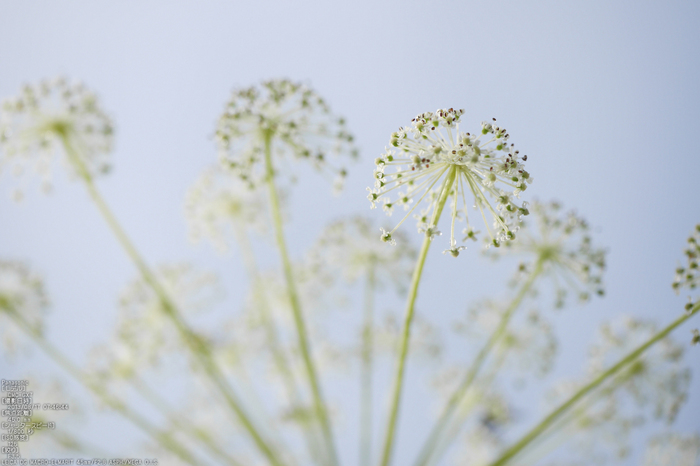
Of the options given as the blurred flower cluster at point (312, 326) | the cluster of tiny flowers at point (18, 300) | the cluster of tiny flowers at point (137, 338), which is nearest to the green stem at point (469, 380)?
the blurred flower cluster at point (312, 326)

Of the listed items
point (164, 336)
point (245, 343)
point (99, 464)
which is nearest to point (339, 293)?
point (245, 343)

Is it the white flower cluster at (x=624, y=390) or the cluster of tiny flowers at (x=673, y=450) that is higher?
the white flower cluster at (x=624, y=390)

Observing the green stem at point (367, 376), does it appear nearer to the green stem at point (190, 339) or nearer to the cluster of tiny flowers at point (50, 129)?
the green stem at point (190, 339)

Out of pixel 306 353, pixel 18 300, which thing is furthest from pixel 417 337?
pixel 18 300

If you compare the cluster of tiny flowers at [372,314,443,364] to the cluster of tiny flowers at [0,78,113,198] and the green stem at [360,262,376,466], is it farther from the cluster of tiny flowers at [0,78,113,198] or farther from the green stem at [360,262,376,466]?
the cluster of tiny flowers at [0,78,113,198]

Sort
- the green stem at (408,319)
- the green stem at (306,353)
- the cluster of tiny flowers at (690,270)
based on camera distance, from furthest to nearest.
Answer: the green stem at (306,353) < the cluster of tiny flowers at (690,270) < the green stem at (408,319)

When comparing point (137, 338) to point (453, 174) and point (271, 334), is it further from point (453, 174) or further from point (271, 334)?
point (453, 174)

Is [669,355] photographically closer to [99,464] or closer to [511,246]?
[511,246]
